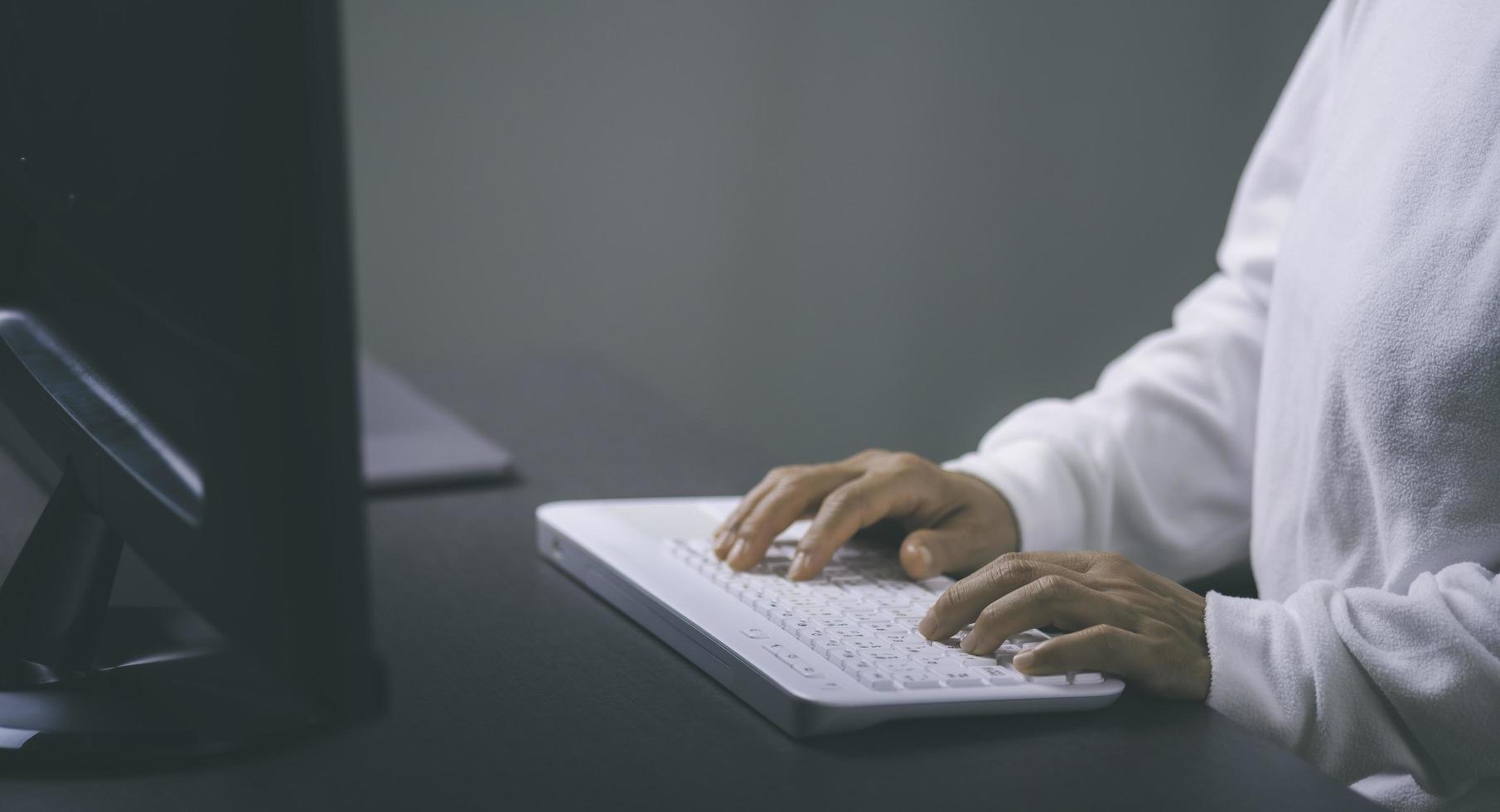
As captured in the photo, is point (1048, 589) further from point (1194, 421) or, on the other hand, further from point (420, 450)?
point (420, 450)

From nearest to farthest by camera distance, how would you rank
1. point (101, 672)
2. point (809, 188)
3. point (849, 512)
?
point (101, 672), point (849, 512), point (809, 188)

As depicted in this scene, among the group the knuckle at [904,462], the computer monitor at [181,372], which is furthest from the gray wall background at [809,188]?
the computer monitor at [181,372]

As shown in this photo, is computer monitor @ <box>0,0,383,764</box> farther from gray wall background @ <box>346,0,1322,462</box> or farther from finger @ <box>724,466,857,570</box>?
gray wall background @ <box>346,0,1322,462</box>

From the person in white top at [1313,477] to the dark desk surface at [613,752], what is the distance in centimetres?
6

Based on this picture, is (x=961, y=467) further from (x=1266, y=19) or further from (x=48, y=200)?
(x=1266, y=19)

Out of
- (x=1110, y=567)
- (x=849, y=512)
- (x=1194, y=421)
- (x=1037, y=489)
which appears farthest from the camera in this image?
(x=1194, y=421)

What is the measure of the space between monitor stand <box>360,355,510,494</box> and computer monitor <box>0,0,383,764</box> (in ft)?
1.29

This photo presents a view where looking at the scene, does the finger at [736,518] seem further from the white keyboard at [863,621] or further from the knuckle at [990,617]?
the knuckle at [990,617]

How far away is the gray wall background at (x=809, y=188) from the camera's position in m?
2.79

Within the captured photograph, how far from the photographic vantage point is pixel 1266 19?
131 inches

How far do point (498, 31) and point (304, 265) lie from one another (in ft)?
7.92

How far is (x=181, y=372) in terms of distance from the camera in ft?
1.75

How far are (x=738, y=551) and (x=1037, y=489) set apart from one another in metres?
0.28

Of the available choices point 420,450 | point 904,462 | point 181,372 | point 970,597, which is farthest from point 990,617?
point 420,450
